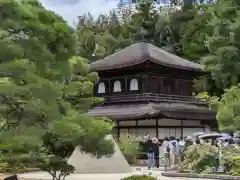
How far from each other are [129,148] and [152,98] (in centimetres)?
684

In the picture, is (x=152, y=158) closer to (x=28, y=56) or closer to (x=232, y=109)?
(x=232, y=109)

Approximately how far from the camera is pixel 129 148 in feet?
95.6

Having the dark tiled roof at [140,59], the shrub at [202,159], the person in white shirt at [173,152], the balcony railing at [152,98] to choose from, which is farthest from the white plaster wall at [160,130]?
the shrub at [202,159]

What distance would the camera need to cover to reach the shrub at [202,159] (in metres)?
20.7

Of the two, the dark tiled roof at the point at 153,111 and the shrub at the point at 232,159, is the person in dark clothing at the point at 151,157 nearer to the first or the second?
the shrub at the point at 232,159

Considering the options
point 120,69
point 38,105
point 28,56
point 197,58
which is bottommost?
point 38,105

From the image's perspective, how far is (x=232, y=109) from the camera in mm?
23016

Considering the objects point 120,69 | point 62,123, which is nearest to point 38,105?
point 62,123

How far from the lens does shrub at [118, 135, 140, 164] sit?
28969mm

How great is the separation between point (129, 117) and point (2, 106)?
857 inches

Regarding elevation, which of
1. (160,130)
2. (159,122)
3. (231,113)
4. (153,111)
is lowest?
(231,113)

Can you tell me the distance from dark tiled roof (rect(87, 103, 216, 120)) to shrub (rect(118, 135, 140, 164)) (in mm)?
2884

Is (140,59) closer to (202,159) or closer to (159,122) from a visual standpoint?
(159,122)

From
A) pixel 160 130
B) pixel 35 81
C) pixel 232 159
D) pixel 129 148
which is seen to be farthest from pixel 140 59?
pixel 35 81
